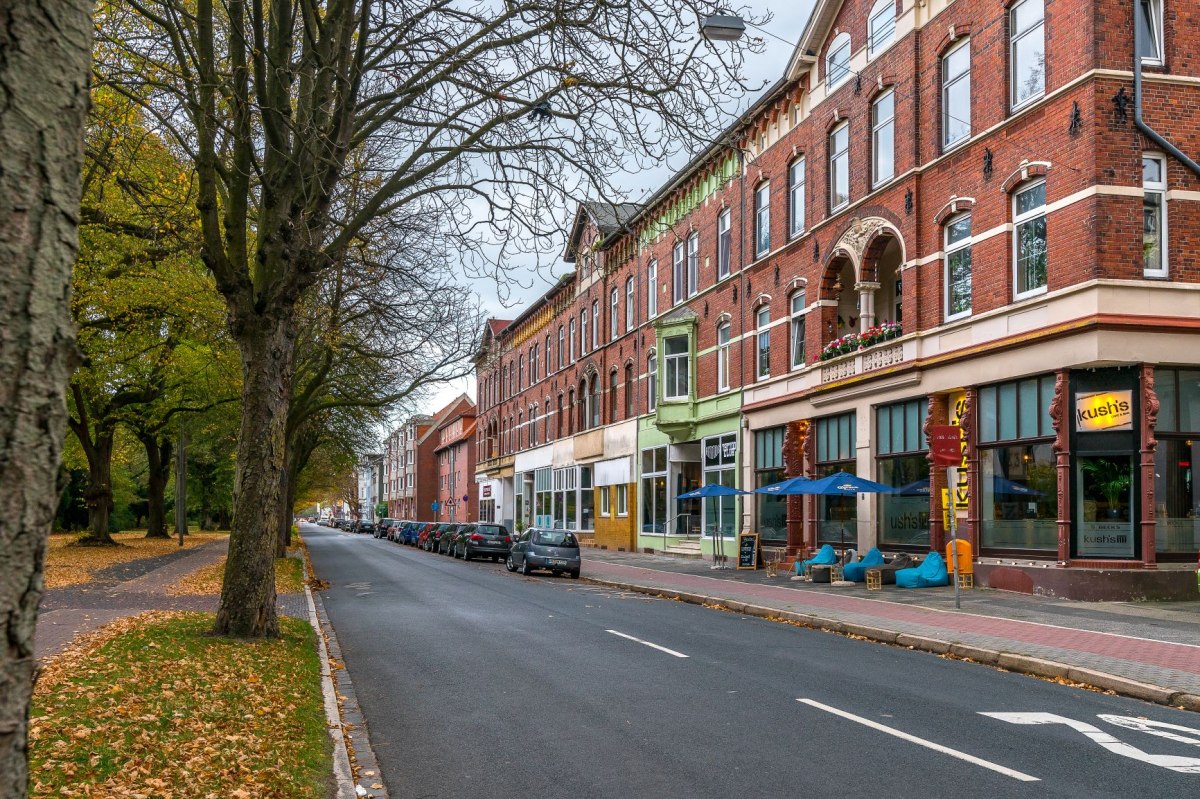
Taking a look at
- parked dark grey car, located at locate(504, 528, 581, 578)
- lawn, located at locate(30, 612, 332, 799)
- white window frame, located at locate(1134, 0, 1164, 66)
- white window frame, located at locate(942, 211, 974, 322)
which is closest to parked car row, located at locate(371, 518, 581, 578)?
parked dark grey car, located at locate(504, 528, 581, 578)

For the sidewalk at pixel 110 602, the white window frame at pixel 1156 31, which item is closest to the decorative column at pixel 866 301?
the white window frame at pixel 1156 31

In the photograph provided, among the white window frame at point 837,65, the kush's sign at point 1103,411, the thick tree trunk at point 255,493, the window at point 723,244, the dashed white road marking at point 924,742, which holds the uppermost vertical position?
the white window frame at point 837,65

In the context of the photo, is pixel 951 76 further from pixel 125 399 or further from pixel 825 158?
pixel 125 399

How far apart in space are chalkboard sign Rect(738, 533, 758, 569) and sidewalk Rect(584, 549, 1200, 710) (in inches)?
191

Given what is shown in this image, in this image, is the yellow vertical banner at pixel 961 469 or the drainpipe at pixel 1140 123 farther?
the yellow vertical banner at pixel 961 469

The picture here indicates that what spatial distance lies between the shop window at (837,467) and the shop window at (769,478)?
6.46 ft

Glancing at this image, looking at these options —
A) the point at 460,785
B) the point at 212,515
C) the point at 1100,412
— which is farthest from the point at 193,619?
the point at 212,515

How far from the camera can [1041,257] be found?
19766mm

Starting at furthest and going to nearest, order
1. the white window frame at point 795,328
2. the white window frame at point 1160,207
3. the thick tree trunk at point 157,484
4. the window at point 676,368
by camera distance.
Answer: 1. the thick tree trunk at point 157,484
2. the window at point 676,368
3. the white window frame at point 795,328
4. the white window frame at point 1160,207

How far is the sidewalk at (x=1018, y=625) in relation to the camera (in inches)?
440

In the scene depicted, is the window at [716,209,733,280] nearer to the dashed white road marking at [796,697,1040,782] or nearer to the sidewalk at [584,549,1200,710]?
the sidewalk at [584,549,1200,710]

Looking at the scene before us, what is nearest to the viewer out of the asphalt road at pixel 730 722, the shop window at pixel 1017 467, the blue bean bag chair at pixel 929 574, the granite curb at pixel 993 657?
the asphalt road at pixel 730 722

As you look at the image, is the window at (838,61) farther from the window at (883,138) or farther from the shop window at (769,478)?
the shop window at (769,478)

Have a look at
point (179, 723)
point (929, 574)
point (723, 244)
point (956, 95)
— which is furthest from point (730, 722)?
point (723, 244)
